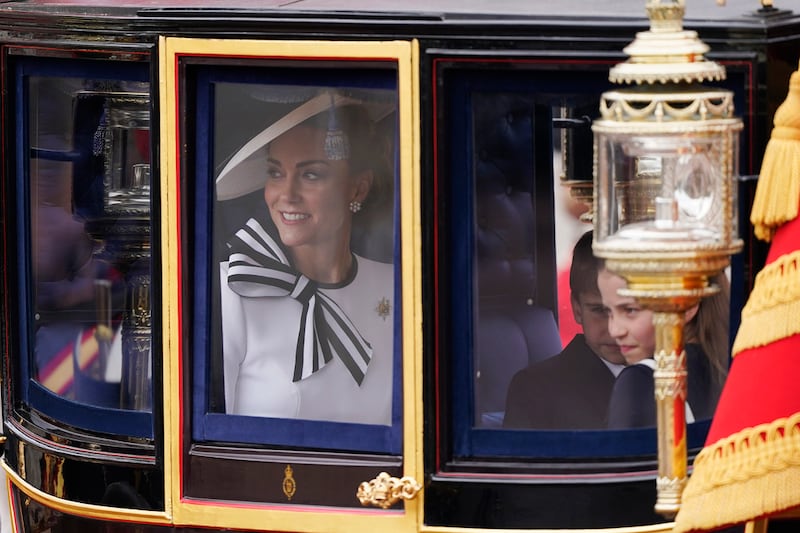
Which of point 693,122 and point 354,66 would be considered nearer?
point 693,122

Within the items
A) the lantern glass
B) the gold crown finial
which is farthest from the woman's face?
the gold crown finial

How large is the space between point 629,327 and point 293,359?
0.80 metres

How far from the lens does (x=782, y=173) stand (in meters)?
3.30

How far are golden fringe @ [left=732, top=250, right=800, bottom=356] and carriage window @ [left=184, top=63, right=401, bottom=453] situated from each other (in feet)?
4.13

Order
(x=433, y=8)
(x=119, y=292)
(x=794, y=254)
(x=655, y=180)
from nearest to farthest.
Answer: (x=794, y=254) → (x=655, y=180) → (x=433, y=8) → (x=119, y=292)

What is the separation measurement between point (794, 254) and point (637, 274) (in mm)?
270

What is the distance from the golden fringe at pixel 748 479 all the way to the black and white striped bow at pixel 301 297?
134 cm

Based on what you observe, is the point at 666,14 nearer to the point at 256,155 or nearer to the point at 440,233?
the point at 440,233

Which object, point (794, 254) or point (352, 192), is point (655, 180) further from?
point (352, 192)

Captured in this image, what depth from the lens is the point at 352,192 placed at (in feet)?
14.6

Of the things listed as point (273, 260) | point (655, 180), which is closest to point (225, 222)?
point (273, 260)

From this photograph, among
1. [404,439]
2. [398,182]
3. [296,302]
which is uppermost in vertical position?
[398,182]

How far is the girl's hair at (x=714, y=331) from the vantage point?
440 cm

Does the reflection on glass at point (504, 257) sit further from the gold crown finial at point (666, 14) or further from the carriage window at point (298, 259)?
the gold crown finial at point (666, 14)
